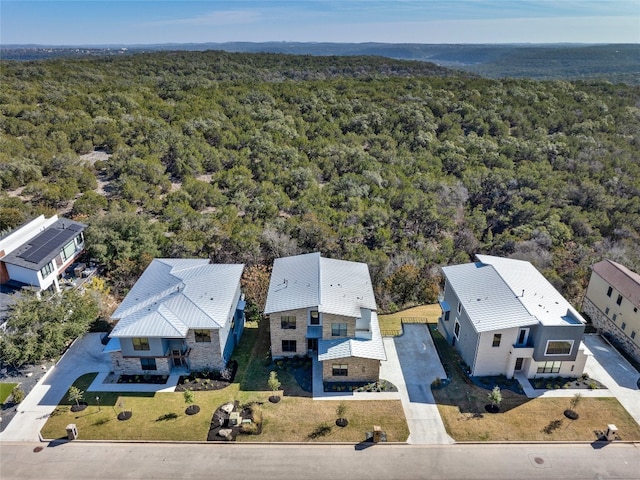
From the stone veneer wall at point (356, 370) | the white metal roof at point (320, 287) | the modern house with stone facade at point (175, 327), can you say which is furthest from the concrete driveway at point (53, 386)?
the stone veneer wall at point (356, 370)

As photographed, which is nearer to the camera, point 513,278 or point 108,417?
point 108,417

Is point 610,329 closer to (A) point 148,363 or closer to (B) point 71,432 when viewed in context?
(A) point 148,363

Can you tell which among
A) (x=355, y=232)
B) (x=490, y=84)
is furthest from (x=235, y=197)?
(x=490, y=84)

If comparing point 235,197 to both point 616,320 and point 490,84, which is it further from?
point 490,84

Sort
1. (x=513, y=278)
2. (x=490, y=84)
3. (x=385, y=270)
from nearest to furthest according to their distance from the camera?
(x=513, y=278) < (x=385, y=270) < (x=490, y=84)

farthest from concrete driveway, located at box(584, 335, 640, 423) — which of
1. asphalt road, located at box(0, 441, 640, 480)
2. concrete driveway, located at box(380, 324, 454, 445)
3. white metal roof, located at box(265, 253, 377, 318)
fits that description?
white metal roof, located at box(265, 253, 377, 318)

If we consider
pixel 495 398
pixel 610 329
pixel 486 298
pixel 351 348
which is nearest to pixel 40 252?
pixel 351 348

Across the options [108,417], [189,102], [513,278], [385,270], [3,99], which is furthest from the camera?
[189,102]
